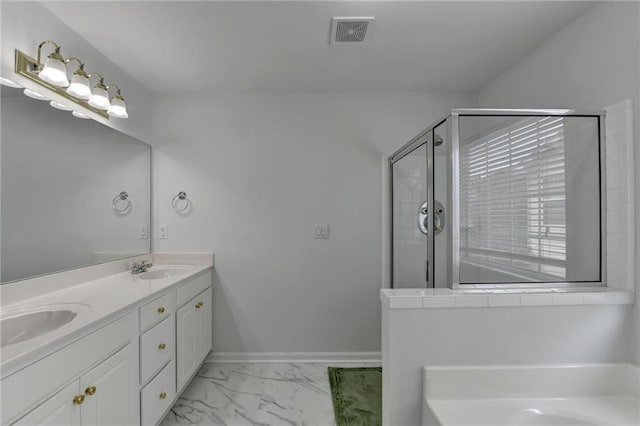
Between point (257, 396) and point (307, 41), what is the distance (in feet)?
7.88

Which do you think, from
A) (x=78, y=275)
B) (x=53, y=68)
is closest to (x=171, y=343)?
(x=78, y=275)

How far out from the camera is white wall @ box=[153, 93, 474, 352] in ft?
8.33

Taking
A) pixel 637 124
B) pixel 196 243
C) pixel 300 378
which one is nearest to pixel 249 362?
pixel 300 378

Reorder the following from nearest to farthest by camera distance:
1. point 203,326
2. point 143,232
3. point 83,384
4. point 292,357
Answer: point 83,384
point 203,326
point 143,232
point 292,357

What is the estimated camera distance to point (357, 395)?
6.75 feet

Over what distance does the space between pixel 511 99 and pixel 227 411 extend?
2.96m

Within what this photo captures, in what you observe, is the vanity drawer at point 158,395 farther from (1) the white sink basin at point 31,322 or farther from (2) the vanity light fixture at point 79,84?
(2) the vanity light fixture at point 79,84

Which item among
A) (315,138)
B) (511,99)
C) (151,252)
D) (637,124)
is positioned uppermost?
(511,99)

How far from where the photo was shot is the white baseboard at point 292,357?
8.27 ft

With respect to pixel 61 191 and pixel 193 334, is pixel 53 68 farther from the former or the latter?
pixel 193 334

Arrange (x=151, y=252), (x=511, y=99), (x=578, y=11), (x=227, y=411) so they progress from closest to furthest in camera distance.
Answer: (x=578, y=11) → (x=227, y=411) → (x=511, y=99) → (x=151, y=252)

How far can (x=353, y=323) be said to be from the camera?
2.55 metres

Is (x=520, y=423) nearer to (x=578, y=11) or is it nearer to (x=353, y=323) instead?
(x=353, y=323)

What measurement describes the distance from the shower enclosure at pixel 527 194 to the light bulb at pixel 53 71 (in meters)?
1.95
